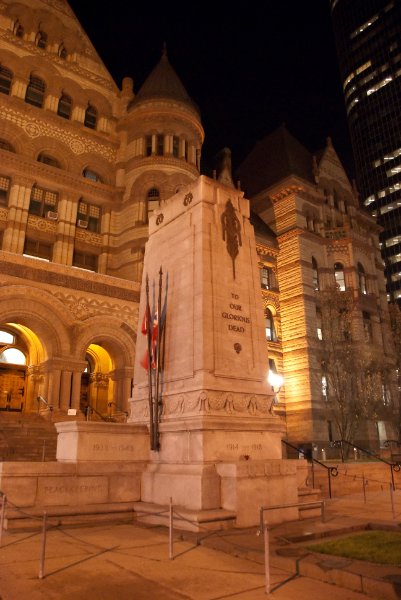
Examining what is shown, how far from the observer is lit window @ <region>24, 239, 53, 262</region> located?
2808 centimetres

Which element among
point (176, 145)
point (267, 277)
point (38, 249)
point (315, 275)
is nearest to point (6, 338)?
point (38, 249)

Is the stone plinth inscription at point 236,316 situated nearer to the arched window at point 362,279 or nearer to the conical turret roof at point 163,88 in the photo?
the conical turret roof at point 163,88

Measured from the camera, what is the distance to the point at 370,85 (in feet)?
Answer: 360

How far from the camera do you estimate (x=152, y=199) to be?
31.5 metres

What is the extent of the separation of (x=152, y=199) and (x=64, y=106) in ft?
28.8

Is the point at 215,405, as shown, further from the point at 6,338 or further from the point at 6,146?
the point at 6,146

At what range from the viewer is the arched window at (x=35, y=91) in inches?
1217

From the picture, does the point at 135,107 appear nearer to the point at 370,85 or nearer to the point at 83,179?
the point at 83,179

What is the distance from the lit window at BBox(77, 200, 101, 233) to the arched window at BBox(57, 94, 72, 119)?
6.23 meters

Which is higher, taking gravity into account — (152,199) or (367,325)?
(152,199)

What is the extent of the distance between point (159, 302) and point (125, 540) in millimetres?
5868

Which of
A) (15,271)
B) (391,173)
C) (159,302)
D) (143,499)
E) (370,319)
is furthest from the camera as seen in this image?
(391,173)

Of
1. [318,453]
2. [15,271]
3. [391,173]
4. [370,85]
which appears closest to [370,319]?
[318,453]

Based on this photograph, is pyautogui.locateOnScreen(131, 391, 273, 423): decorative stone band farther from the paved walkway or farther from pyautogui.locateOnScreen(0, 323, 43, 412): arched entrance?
pyautogui.locateOnScreen(0, 323, 43, 412): arched entrance
